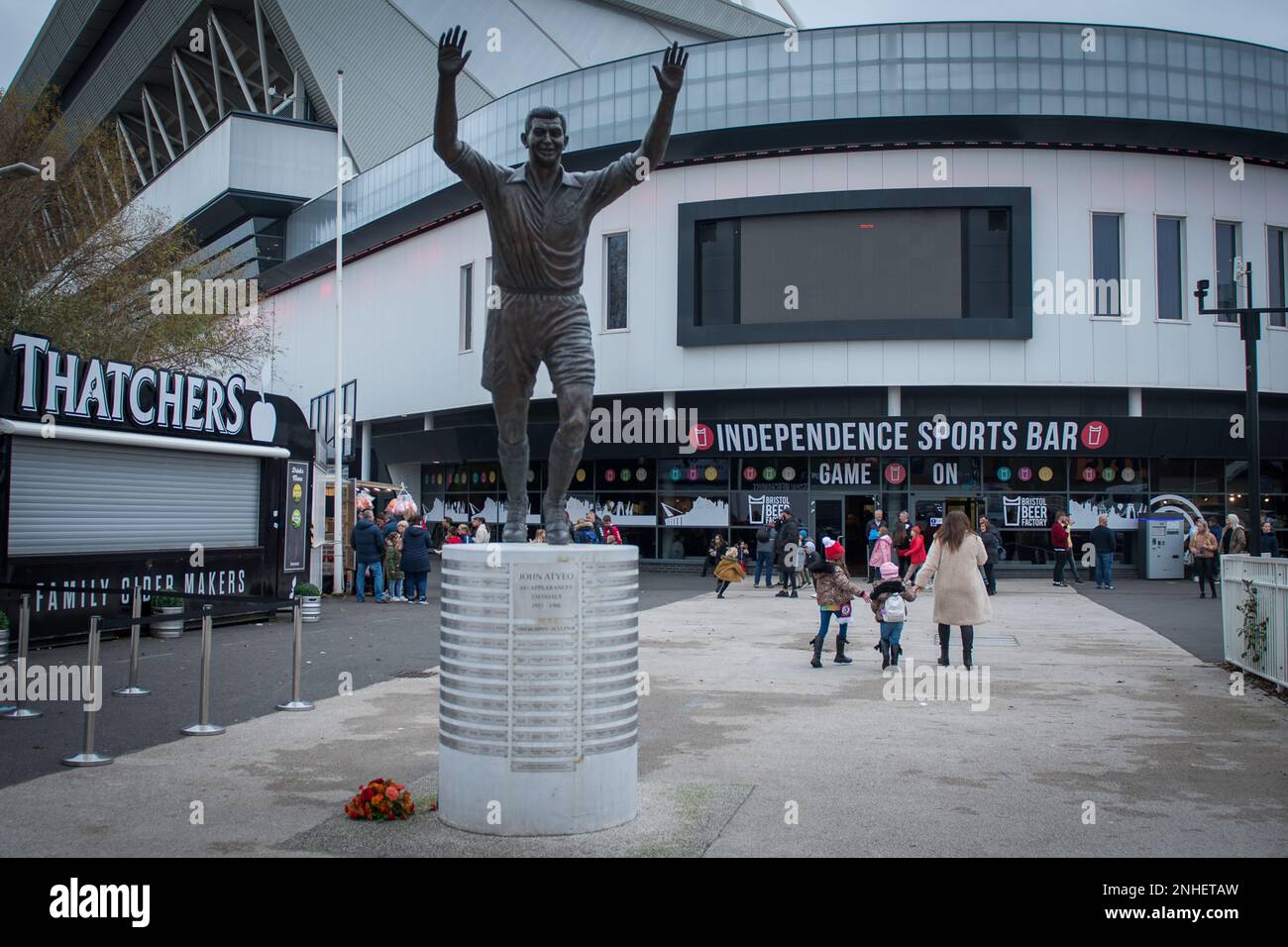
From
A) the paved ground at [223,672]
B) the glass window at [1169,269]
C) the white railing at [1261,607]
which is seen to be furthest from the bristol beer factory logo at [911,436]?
the white railing at [1261,607]

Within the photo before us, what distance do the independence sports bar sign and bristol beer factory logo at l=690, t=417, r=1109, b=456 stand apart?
2 cm

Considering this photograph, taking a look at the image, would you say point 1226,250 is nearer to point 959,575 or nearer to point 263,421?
point 959,575

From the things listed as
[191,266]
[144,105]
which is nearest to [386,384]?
[191,266]

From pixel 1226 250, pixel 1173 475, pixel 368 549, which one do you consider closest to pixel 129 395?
pixel 368 549

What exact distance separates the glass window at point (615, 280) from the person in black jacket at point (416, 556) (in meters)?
12.8

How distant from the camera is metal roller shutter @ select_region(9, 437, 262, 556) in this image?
1362 cm

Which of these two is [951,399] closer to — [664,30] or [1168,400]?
[1168,400]

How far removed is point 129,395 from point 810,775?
11.6m

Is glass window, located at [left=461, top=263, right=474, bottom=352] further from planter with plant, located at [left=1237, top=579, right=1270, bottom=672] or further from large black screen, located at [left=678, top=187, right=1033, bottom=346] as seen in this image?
planter with plant, located at [left=1237, top=579, right=1270, bottom=672]

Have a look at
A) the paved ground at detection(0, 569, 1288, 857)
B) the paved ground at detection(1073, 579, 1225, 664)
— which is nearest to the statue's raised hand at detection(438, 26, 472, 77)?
the paved ground at detection(0, 569, 1288, 857)

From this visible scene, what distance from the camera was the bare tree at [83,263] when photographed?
969 inches

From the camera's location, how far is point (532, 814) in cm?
570

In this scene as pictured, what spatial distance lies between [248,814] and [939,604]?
8093 mm

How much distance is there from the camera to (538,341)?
22.2 ft
